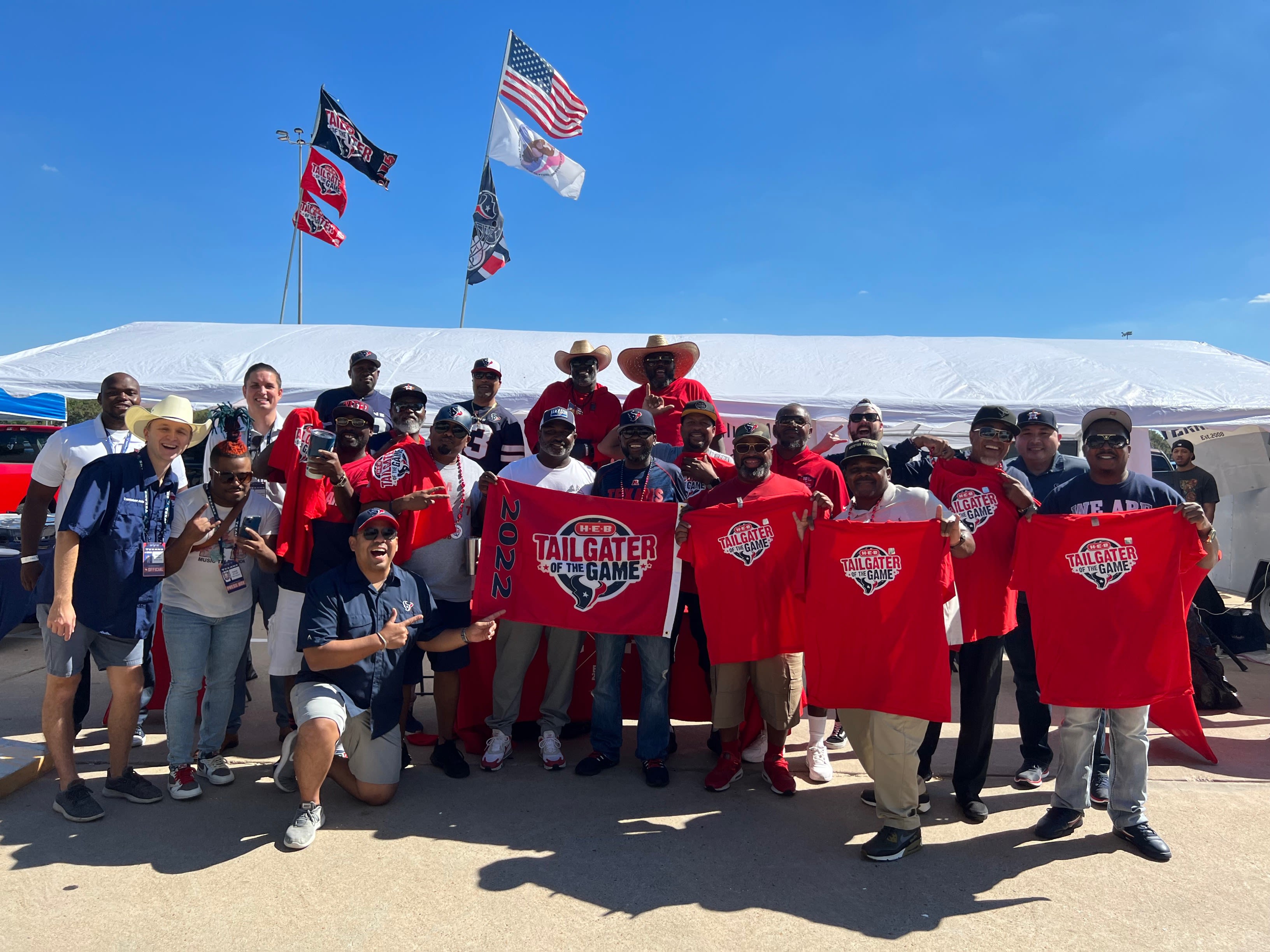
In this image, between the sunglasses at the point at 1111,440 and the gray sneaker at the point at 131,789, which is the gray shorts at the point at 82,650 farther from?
the sunglasses at the point at 1111,440

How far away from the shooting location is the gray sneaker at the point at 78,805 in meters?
3.83

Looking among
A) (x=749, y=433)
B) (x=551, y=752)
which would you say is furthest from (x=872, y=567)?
(x=551, y=752)

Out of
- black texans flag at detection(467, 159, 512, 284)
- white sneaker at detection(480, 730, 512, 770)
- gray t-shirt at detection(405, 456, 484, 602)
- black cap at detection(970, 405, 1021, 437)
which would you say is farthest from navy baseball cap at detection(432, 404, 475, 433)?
black texans flag at detection(467, 159, 512, 284)

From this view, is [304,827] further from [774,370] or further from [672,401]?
[774,370]

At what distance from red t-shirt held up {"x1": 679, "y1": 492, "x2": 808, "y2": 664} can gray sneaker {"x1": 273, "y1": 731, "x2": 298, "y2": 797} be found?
2.33 m

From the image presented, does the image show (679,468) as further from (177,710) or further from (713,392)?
(713,392)

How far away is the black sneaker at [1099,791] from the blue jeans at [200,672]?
4.88 m

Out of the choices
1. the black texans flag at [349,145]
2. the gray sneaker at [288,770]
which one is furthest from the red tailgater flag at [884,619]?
the black texans flag at [349,145]

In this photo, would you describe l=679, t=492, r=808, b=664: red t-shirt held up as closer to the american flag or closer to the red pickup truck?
the red pickup truck

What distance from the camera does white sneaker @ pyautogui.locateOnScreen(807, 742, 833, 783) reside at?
178 inches

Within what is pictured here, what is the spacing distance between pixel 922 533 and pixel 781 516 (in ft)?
2.48

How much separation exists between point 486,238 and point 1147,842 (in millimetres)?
14245

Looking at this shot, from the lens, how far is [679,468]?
488cm

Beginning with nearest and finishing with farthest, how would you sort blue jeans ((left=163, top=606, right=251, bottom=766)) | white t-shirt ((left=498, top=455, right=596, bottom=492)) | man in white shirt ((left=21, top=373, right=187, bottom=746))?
blue jeans ((left=163, top=606, right=251, bottom=766))
man in white shirt ((left=21, top=373, right=187, bottom=746))
white t-shirt ((left=498, top=455, right=596, bottom=492))
